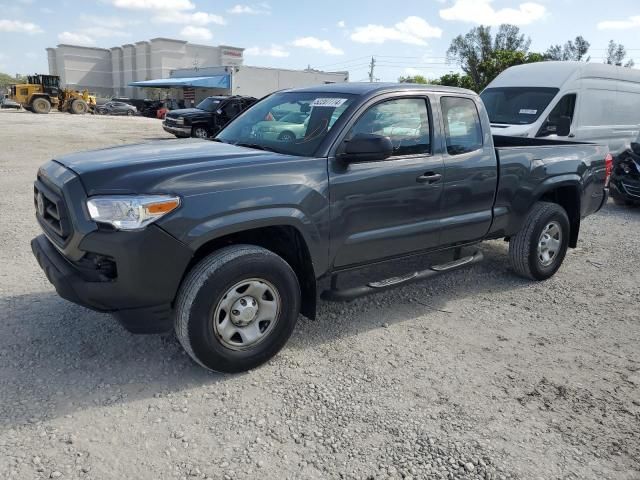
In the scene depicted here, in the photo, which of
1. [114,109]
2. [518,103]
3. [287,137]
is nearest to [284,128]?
[287,137]

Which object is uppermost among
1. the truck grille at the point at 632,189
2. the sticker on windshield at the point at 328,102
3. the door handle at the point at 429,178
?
the sticker on windshield at the point at 328,102

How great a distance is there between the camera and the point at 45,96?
37.1m

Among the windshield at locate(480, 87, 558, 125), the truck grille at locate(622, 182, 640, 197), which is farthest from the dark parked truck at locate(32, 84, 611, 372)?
the truck grille at locate(622, 182, 640, 197)

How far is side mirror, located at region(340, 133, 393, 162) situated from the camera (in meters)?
3.52

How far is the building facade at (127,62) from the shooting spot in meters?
79.4

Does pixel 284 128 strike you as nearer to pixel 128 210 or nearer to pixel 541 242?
pixel 128 210

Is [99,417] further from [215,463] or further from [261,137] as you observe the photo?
[261,137]

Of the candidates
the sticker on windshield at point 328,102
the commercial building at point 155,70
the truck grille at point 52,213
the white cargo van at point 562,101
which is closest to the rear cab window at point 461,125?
the sticker on windshield at point 328,102

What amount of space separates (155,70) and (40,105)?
153 feet

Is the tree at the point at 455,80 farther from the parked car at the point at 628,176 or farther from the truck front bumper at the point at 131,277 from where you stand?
the truck front bumper at the point at 131,277

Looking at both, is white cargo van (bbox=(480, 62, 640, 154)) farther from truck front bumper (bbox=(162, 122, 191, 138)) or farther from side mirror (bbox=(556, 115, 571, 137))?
truck front bumper (bbox=(162, 122, 191, 138))

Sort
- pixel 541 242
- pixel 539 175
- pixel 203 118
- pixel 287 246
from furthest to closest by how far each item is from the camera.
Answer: pixel 203 118 → pixel 541 242 → pixel 539 175 → pixel 287 246

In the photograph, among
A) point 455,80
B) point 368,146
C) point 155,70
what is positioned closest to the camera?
point 368,146

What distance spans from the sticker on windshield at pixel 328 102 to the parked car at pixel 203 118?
14.3 meters
